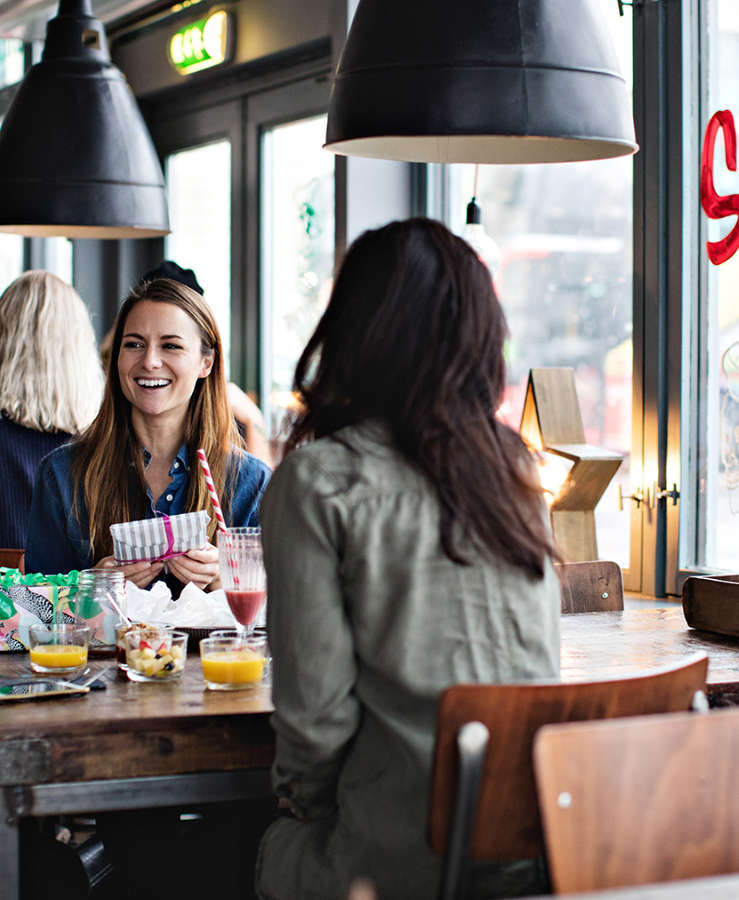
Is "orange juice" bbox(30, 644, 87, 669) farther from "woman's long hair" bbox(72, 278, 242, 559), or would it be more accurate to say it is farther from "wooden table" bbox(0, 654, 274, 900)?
"woman's long hair" bbox(72, 278, 242, 559)

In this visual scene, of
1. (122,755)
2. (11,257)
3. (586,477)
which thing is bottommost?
(122,755)

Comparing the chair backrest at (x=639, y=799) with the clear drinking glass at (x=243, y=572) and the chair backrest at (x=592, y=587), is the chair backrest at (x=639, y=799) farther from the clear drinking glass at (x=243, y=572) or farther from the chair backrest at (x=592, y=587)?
the chair backrest at (x=592, y=587)

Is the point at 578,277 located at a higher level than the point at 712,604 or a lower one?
higher

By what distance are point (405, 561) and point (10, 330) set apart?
2521 mm

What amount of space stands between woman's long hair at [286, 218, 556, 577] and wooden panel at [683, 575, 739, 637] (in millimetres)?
894

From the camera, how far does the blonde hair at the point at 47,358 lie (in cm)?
359

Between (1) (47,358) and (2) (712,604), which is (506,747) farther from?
(1) (47,358)

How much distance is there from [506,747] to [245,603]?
0.72 m

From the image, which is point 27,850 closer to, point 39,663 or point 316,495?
point 39,663

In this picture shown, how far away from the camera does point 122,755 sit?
1.72 m

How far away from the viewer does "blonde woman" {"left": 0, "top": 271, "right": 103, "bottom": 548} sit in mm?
3580

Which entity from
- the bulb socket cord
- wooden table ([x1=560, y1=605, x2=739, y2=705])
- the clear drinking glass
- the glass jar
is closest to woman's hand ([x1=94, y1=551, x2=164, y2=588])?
the glass jar

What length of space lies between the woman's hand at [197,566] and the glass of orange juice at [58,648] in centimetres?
44

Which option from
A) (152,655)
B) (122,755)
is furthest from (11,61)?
(122,755)
